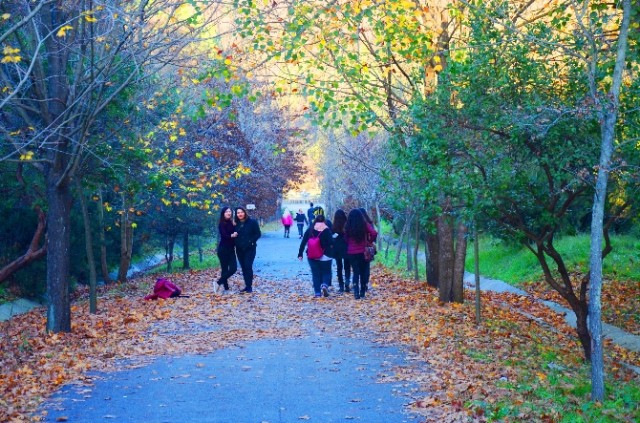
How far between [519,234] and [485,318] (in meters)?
4.08

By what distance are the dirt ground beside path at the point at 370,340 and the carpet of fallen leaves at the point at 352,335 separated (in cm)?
2

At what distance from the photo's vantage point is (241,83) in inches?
538

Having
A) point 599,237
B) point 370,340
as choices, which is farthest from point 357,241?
point 599,237

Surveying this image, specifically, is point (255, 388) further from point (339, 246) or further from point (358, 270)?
point (339, 246)

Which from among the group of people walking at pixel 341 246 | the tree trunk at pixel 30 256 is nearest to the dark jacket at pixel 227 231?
the group of people walking at pixel 341 246

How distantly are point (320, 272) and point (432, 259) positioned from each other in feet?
11.4

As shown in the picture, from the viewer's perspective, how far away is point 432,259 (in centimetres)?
2081

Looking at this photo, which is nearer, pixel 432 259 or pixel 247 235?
pixel 247 235

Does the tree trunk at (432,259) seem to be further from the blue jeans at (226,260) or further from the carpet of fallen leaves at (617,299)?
the blue jeans at (226,260)

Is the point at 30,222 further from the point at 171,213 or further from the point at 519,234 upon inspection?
the point at 519,234

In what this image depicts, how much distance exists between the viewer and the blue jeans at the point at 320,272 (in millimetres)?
18406

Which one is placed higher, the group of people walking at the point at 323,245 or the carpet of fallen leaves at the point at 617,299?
the group of people walking at the point at 323,245

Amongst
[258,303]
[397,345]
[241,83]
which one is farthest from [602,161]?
[258,303]

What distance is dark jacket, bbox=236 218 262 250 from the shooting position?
19.0 m
